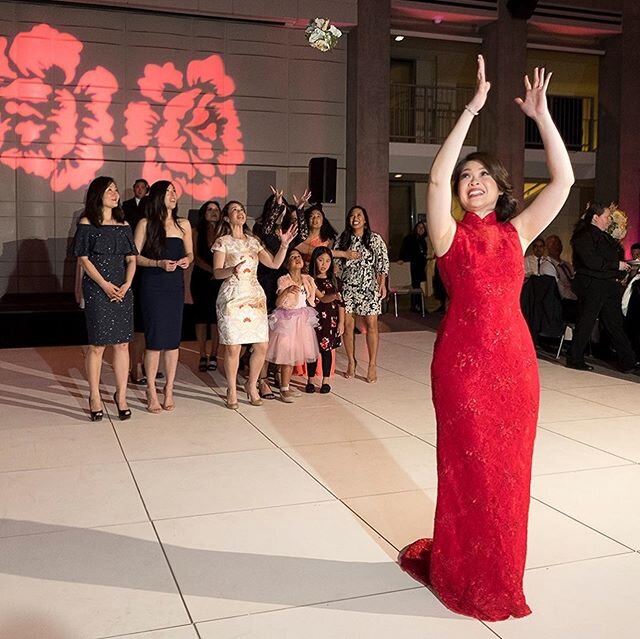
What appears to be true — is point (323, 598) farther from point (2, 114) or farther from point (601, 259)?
point (2, 114)

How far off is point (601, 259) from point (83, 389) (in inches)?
182

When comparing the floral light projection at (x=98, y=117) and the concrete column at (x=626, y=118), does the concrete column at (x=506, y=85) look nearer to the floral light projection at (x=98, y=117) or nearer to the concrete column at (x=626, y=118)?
the concrete column at (x=626, y=118)

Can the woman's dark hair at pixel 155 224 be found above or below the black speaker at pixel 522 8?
below

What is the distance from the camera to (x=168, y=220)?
17.8 ft

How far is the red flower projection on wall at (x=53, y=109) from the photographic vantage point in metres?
10.2

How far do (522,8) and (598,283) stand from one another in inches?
244

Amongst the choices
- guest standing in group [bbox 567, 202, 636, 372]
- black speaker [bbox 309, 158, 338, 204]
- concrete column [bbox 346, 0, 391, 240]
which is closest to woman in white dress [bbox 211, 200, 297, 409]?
guest standing in group [bbox 567, 202, 636, 372]

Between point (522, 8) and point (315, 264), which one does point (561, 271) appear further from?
point (522, 8)

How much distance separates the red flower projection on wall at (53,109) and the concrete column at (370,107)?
3.29 metres

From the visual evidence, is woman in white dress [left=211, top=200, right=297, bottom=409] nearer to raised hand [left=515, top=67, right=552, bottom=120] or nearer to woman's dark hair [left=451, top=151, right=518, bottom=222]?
woman's dark hair [left=451, top=151, right=518, bottom=222]

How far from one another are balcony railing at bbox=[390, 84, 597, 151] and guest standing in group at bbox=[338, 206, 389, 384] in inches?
322

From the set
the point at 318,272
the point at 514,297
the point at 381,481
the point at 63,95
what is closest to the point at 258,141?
the point at 63,95

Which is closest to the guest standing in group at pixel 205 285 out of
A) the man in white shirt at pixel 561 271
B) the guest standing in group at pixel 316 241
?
the guest standing in group at pixel 316 241

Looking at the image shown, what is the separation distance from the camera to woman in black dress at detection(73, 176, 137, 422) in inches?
199
